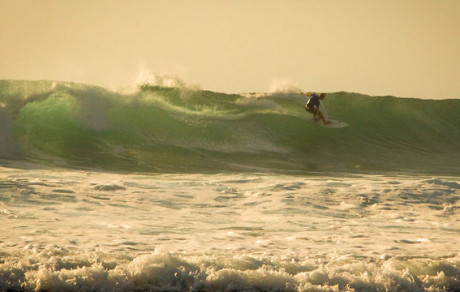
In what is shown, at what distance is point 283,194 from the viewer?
22.9 ft

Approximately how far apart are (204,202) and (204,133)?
27.0 ft

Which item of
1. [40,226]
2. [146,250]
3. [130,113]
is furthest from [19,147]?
[146,250]

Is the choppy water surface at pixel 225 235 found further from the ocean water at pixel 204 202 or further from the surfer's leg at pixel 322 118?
the surfer's leg at pixel 322 118

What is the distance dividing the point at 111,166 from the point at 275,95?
946 centimetres

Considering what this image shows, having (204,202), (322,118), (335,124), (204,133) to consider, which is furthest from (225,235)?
(335,124)

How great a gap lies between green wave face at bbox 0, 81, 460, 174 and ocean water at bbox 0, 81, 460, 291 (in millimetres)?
58

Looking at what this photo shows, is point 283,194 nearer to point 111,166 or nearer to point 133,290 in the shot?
point 133,290

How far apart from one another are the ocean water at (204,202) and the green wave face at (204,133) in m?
0.06

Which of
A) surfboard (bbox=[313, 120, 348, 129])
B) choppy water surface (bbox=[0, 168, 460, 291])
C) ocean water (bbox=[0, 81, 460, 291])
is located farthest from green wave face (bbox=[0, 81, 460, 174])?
choppy water surface (bbox=[0, 168, 460, 291])

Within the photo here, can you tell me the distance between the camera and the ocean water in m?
3.61

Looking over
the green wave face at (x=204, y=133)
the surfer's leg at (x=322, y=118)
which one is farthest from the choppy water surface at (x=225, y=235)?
the surfer's leg at (x=322, y=118)

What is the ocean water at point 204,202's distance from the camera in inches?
142

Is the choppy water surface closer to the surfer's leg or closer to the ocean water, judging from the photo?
the ocean water

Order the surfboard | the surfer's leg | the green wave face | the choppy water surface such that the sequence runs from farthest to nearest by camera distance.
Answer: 1. the surfboard
2. the surfer's leg
3. the green wave face
4. the choppy water surface
